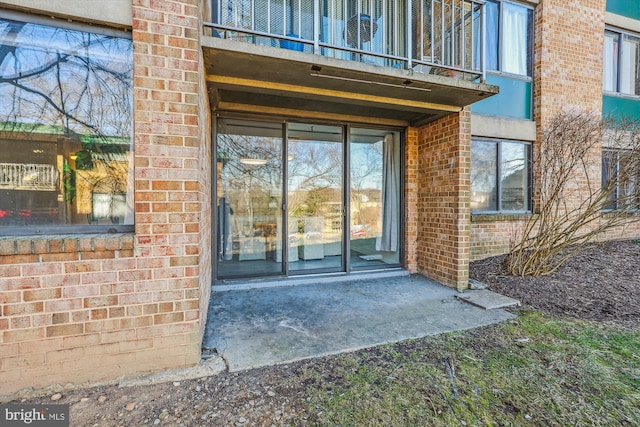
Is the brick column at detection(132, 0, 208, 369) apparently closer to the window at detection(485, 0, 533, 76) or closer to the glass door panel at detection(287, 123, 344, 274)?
the glass door panel at detection(287, 123, 344, 274)

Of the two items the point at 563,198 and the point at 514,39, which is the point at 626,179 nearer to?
the point at 563,198

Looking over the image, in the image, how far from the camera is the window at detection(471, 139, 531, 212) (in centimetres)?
568

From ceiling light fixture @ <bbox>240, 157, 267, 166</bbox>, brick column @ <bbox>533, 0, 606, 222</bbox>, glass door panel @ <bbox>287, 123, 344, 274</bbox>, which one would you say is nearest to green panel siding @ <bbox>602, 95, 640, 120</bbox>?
brick column @ <bbox>533, 0, 606, 222</bbox>

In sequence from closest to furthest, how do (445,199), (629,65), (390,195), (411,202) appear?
(445,199) < (411,202) < (390,195) < (629,65)

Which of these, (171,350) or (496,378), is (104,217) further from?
(496,378)

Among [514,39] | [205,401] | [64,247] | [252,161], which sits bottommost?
[205,401]

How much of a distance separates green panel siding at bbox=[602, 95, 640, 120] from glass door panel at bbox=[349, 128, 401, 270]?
213 inches

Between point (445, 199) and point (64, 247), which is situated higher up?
point (445, 199)

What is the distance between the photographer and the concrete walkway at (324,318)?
2.57 meters

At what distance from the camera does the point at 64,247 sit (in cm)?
199

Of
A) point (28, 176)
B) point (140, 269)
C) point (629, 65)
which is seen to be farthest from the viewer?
point (629, 65)

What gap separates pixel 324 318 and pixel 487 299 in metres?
2.12

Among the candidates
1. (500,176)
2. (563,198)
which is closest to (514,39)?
(500,176)

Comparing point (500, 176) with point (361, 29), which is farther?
point (500, 176)
